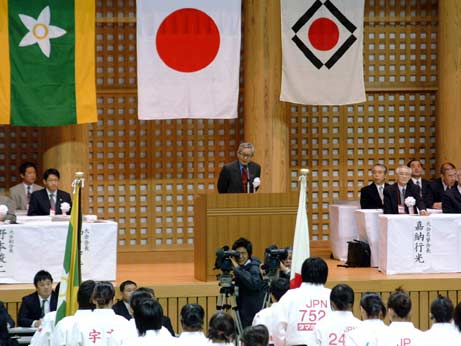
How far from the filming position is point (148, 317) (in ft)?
25.0

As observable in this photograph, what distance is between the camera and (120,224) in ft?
53.9

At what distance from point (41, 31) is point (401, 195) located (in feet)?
16.8

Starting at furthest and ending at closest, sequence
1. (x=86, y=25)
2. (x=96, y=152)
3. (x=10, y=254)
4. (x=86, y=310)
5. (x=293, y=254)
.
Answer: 1. (x=96, y=152)
2. (x=86, y=25)
3. (x=10, y=254)
4. (x=293, y=254)
5. (x=86, y=310)

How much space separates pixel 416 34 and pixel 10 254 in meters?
7.46

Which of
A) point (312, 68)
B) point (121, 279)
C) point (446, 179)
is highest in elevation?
Result: point (312, 68)

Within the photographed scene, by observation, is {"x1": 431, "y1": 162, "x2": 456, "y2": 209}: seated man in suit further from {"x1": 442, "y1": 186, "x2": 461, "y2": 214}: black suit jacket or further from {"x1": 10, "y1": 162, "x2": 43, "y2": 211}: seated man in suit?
{"x1": 10, "y1": 162, "x2": 43, "y2": 211}: seated man in suit

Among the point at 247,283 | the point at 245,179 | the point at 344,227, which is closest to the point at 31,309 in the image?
the point at 247,283

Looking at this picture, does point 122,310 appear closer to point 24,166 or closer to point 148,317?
point 148,317

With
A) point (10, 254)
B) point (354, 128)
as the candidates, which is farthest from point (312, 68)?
point (10, 254)

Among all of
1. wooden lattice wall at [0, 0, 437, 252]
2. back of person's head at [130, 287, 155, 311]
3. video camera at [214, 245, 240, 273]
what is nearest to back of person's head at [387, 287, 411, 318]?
back of person's head at [130, 287, 155, 311]

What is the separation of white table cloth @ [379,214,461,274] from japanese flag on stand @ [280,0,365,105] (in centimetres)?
239

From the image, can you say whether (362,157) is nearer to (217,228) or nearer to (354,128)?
(354,128)

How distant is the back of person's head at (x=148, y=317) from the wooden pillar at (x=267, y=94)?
8.10m

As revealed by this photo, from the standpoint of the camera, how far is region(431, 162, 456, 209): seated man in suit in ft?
48.9
